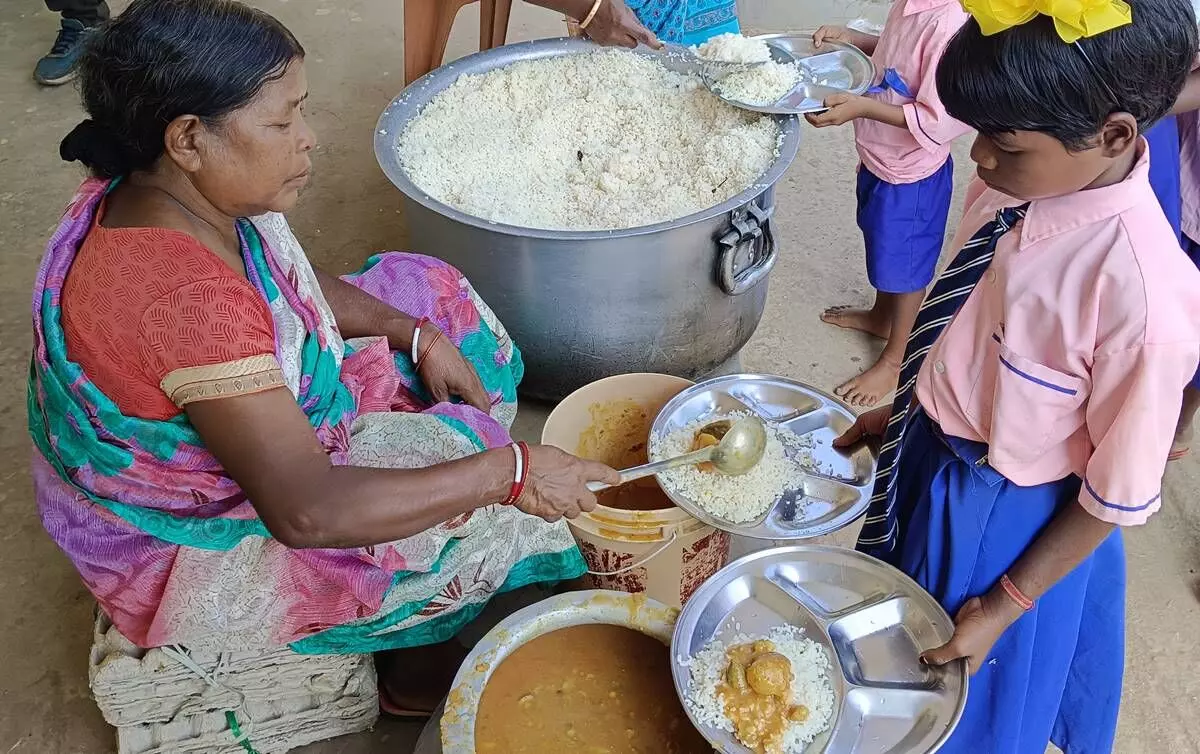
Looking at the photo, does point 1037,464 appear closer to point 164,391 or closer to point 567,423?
point 567,423

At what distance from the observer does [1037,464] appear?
1360 millimetres

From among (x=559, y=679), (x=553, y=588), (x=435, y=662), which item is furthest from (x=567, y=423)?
(x=559, y=679)

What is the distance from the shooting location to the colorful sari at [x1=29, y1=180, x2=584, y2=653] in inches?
58.0

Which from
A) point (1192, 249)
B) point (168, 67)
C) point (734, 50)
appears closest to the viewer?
point (168, 67)

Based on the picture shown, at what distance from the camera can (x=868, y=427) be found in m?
1.89

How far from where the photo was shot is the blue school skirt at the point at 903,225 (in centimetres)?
265

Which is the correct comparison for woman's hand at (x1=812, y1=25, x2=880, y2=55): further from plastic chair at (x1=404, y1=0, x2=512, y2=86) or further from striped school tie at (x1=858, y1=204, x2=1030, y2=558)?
striped school tie at (x1=858, y1=204, x2=1030, y2=558)

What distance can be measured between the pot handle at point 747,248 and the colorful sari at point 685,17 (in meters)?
0.95

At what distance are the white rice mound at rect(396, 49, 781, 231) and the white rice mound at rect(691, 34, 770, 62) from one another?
0.34ft

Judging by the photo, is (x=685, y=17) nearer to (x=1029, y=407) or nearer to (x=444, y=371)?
(x=444, y=371)

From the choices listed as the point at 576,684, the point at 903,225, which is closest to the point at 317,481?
the point at 576,684

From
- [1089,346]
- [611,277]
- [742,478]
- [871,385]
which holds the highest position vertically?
[1089,346]

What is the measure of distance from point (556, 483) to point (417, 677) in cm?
71

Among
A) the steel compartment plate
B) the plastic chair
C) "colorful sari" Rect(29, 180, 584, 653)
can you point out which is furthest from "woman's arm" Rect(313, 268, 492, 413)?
the plastic chair
